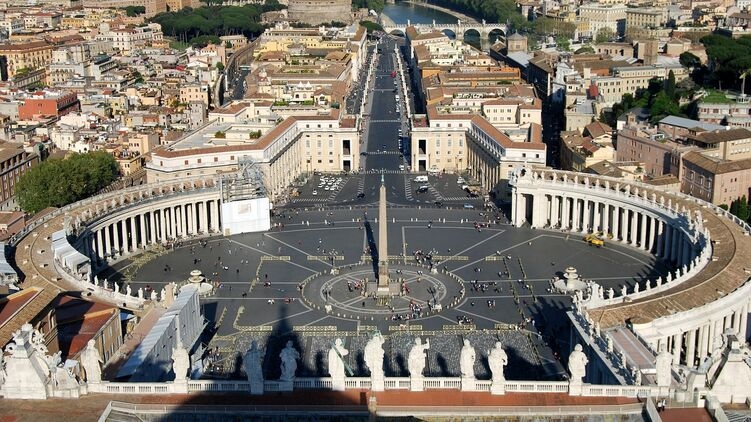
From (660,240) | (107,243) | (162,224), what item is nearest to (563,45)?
Answer: (660,240)

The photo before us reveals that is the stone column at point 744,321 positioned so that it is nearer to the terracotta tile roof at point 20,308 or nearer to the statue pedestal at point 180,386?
the statue pedestal at point 180,386

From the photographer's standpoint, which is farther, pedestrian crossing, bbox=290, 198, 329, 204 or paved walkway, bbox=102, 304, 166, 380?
pedestrian crossing, bbox=290, 198, 329, 204

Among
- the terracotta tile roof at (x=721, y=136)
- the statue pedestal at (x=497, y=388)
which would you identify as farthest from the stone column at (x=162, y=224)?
the statue pedestal at (x=497, y=388)

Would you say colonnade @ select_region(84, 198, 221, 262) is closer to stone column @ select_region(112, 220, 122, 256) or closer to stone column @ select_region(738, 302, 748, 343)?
stone column @ select_region(112, 220, 122, 256)

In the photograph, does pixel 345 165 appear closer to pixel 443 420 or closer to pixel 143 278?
pixel 143 278

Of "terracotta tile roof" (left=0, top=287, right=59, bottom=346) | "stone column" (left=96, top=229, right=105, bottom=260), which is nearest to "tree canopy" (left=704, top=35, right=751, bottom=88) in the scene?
"stone column" (left=96, top=229, right=105, bottom=260)

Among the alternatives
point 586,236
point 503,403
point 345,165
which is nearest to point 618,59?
point 345,165
